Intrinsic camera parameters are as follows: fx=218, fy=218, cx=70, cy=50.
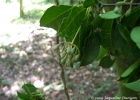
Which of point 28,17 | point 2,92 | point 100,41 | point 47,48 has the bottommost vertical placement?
point 2,92

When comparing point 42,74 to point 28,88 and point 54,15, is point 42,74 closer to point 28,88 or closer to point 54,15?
point 28,88

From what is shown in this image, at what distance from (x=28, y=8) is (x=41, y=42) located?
1997 mm

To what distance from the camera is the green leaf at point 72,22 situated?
1.48 feet

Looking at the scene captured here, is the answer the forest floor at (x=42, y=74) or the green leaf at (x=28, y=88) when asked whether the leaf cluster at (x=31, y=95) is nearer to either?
the green leaf at (x=28, y=88)

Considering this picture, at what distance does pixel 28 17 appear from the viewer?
451cm

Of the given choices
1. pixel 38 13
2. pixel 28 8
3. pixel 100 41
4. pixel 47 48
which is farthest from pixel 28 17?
pixel 100 41

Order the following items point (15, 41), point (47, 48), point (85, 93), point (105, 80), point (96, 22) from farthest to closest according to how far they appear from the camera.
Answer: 1. point (15, 41)
2. point (47, 48)
3. point (105, 80)
4. point (85, 93)
5. point (96, 22)

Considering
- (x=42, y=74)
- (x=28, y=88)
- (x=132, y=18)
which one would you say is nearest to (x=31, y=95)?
(x=28, y=88)

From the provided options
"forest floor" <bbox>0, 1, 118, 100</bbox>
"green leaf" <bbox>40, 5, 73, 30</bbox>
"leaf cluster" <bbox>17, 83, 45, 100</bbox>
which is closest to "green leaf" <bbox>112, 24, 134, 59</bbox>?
"green leaf" <bbox>40, 5, 73, 30</bbox>

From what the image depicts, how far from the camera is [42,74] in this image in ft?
8.65

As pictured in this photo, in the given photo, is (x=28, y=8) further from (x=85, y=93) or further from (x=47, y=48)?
(x=85, y=93)

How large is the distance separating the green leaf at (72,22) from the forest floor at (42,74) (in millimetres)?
1440

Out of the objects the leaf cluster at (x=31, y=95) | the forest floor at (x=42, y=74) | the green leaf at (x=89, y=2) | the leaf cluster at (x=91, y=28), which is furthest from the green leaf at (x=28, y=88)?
the forest floor at (x=42, y=74)

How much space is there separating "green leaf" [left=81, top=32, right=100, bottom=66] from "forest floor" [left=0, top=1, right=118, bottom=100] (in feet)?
4.68
